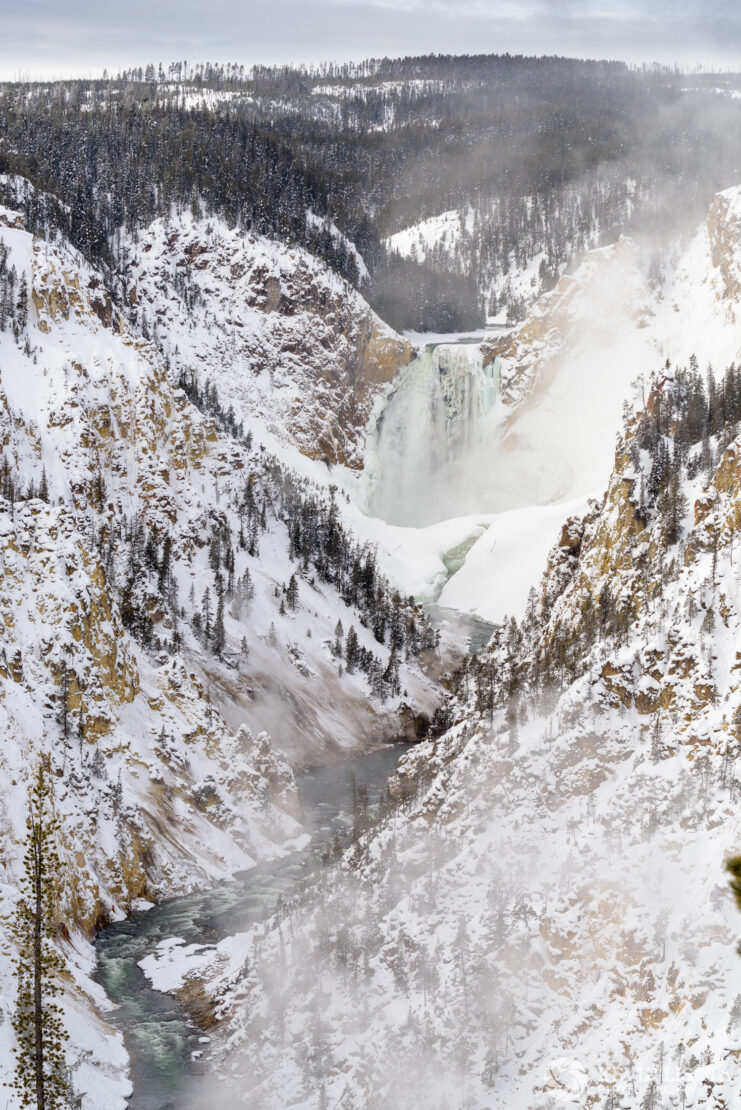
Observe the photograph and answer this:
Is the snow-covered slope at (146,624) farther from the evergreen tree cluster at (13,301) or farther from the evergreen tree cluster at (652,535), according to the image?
the evergreen tree cluster at (652,535)

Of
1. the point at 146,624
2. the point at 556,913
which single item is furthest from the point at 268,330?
the point at 556,913

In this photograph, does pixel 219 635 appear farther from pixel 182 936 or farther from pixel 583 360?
pixel 583 360

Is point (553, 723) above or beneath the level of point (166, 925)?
above

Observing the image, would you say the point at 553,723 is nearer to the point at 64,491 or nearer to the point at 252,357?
the point at 64,491

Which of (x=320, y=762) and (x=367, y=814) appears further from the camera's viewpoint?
(x=320, y=762)

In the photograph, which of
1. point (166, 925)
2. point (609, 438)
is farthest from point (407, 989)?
point (609, 438)
